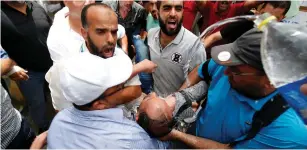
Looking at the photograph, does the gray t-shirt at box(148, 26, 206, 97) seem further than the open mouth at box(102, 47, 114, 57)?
Yes

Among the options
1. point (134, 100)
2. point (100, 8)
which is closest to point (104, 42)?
point (100, 8)

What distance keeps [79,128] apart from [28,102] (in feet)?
6.47

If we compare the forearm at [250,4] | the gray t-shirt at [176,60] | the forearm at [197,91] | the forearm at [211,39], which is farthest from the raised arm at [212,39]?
the forearm at [197,91]

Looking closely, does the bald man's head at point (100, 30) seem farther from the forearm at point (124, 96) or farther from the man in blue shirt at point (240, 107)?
the man in blue shirt at point (240, 107)

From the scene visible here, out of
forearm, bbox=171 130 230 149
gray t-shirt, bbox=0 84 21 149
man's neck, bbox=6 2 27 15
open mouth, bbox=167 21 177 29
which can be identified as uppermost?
open mouth, bbox=167 21 177 29

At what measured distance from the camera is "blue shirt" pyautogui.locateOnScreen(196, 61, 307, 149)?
1.12 m

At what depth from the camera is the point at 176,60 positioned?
2051 millimetres

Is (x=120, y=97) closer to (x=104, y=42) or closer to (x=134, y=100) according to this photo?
(x=134, y=100)

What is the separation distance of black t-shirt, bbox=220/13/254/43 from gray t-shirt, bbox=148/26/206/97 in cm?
43

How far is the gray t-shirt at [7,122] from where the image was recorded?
1513mm

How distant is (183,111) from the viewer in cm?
144

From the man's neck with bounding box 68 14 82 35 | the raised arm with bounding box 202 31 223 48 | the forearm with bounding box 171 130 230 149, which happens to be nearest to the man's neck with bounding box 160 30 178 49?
the raised arm with bounding box 202 31 223 48

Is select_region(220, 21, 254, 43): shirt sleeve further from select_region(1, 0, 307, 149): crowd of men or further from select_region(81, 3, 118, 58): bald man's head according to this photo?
select_region(81, 3, 118, 58): bald man's head

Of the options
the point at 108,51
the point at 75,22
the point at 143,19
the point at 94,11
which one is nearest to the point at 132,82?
the point at 108,51
